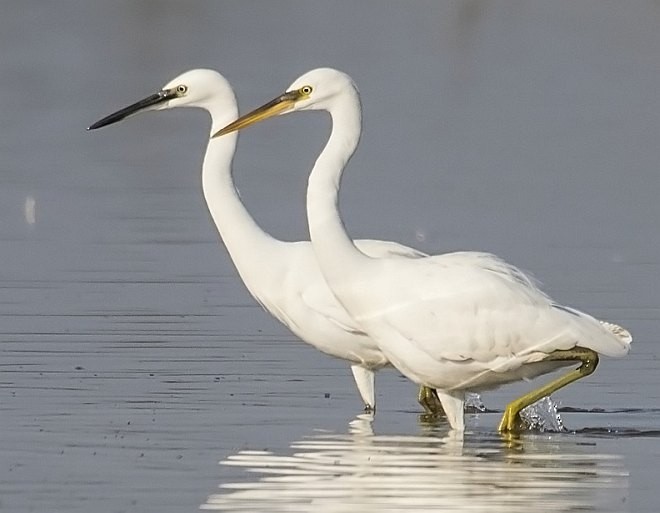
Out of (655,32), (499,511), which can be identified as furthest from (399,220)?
(655,32)

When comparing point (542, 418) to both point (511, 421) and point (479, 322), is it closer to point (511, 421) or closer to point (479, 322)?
point (511, 421)

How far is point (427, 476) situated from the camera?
481 inches

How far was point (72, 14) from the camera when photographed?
42.2 meters

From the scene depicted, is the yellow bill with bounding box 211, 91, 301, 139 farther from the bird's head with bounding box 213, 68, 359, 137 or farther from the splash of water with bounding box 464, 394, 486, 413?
the splash of water with bounding box 464, 394, 486, 413

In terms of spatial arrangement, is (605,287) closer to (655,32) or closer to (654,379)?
(654,379)

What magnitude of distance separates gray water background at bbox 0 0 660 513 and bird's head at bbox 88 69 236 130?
1568 millimetres

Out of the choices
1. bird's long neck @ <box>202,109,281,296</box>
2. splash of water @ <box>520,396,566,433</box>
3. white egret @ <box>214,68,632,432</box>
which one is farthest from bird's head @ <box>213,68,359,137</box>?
splash of water @ <box>520,396,566,433</box>

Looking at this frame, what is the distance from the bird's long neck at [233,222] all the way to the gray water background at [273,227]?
0.69m

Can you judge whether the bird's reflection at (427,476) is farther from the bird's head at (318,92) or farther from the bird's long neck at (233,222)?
the bird's head at (318,92)

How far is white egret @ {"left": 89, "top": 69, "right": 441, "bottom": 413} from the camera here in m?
14.6

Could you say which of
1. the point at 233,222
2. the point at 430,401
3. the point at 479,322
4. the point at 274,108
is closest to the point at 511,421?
the point at 479,322

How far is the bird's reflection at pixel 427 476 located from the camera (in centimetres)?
1142

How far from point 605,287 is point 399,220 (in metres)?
3.40

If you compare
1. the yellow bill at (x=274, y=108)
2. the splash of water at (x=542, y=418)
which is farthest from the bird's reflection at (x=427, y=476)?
the yellow bill at (x=274, y=108)
